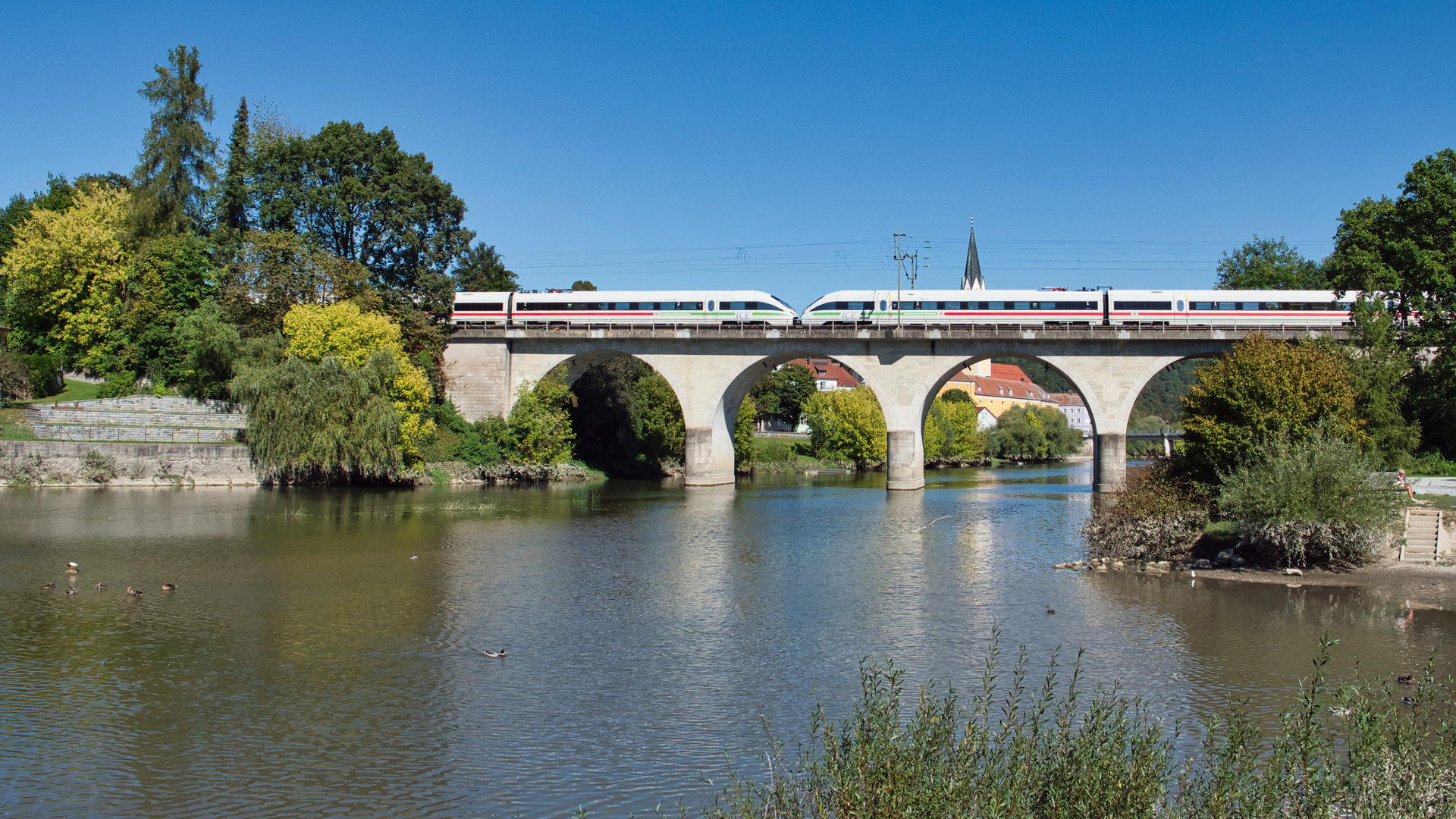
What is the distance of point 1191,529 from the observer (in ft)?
79.9

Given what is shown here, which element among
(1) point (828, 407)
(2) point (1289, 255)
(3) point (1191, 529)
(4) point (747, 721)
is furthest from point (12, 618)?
(2) point (1289, 255)

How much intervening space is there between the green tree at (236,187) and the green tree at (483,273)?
35.8 feet

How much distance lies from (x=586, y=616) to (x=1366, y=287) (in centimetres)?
3489

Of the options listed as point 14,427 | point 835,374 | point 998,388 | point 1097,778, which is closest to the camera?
point 1097,778

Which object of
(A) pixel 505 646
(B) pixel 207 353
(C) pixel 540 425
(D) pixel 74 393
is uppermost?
(B) pixel 207 353

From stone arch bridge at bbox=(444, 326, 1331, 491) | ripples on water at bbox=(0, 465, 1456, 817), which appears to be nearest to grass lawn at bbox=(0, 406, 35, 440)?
ripples on water at bbox=(0, 465, 1456, 817)

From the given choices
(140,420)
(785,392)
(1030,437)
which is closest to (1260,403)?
(140,420)

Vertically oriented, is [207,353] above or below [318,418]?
above

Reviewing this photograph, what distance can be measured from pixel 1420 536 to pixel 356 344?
37.2 meters

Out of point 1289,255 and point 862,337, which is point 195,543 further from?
point 1289,255

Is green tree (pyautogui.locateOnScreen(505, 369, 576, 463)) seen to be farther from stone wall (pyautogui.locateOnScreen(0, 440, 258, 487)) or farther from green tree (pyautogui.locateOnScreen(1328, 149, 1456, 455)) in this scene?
green tree (pyautogui.locateOnScreen(1328, 149, 1456, 455))

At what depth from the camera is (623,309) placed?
172 ft

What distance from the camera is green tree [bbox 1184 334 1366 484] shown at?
77.7 feet

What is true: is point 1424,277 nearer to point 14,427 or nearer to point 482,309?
point 482,309
